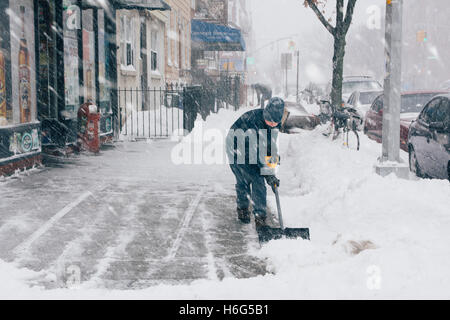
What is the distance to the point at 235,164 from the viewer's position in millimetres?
7461

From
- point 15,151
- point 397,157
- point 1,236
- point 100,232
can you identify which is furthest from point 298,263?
point 15,151

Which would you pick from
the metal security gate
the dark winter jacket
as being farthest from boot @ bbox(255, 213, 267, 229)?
the metal security gate

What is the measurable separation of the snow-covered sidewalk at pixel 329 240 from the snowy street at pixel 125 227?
0.05 m

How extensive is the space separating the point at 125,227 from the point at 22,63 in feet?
18.9

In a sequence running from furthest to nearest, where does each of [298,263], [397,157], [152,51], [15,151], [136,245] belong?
[152,51] → [15,151] → [397,157] → [136,245] → [298,263]

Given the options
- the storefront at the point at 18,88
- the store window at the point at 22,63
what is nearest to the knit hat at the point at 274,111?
the storefront at the point at 18,88

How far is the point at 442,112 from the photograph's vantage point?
998 centimetres

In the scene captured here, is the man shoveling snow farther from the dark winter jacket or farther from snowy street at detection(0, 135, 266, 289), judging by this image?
snowy street at detection(0, 135, 266, 289)

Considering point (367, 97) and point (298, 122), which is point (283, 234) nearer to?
point (298, 122)

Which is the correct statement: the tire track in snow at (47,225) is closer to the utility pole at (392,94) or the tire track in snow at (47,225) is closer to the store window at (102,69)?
the utility pole at (392,94)

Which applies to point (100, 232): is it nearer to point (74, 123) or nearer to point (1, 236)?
point (1, 236)

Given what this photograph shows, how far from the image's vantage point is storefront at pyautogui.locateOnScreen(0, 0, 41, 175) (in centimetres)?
1051

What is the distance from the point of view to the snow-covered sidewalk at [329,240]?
4.66 meters
